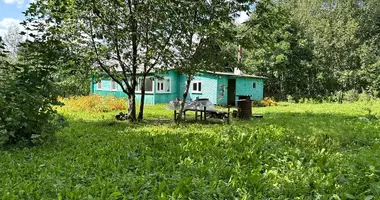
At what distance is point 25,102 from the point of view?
5.16 meters

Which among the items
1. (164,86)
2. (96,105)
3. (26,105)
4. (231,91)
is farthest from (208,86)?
(26,105)

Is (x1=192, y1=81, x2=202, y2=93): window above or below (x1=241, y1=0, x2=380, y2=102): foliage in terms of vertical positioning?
below

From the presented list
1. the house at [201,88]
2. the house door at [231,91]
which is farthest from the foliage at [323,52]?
the house door at [231,91]

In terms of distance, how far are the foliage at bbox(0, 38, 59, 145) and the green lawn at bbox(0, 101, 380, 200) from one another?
0.40 m

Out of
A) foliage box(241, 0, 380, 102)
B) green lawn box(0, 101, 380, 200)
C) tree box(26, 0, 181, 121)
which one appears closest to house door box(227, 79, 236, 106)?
foliage box(241, 0, 380, 102)

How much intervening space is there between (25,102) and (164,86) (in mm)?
14177

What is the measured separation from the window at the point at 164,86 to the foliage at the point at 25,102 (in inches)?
515

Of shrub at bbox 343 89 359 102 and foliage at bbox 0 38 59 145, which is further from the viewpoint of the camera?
shrub at bbox 343 89 359 102

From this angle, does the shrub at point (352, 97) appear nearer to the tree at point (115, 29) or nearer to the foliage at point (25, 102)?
the tree at point (115, 29)

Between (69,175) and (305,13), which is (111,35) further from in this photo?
(305,13)

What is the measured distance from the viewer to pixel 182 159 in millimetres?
4660

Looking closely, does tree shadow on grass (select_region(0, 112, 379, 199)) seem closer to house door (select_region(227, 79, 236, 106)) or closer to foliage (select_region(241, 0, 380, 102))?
house door (select_region(227, 79, 236, 106))

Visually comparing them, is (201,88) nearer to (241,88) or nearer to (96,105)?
(241,88)

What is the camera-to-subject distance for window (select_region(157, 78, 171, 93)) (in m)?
18.8
